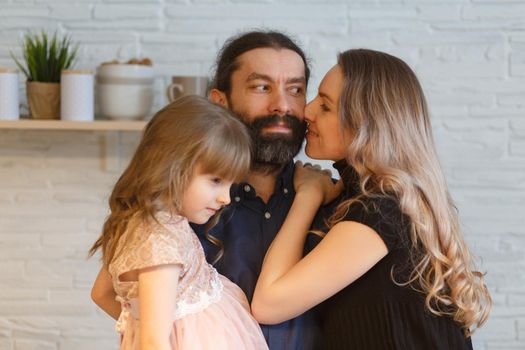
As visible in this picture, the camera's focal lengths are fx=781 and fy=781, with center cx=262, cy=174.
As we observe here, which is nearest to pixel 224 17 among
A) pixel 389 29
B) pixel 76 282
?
pixel 389 29

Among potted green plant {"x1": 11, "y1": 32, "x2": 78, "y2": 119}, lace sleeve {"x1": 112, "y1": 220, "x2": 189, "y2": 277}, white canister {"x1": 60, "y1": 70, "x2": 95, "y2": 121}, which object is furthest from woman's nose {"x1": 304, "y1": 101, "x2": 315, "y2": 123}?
potted green plant {"x1": 11, "y1": 32, "x2": 78, "y2": 119}

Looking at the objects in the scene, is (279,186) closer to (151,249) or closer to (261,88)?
(261,88)

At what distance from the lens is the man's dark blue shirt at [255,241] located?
1.71 metres

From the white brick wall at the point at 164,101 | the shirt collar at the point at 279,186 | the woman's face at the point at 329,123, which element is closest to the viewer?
the woman's face at the point at 329,123

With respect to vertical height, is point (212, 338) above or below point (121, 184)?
below

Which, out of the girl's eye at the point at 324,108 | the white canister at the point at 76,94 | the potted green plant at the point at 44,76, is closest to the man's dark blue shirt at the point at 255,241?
the girl's eye at the point at 324,108

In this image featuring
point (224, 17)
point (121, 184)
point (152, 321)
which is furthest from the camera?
point (224, 17)

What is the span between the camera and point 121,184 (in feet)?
4.93

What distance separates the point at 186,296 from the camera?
1.53m

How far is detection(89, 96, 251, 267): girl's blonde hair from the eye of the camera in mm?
1446

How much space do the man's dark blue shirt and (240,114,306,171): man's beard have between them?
0.14 feet

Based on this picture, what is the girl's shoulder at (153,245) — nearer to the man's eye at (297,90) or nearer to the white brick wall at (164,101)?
the man's eye at (297,90)

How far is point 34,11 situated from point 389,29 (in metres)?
1.18

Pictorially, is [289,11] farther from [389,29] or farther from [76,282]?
[76,282]
